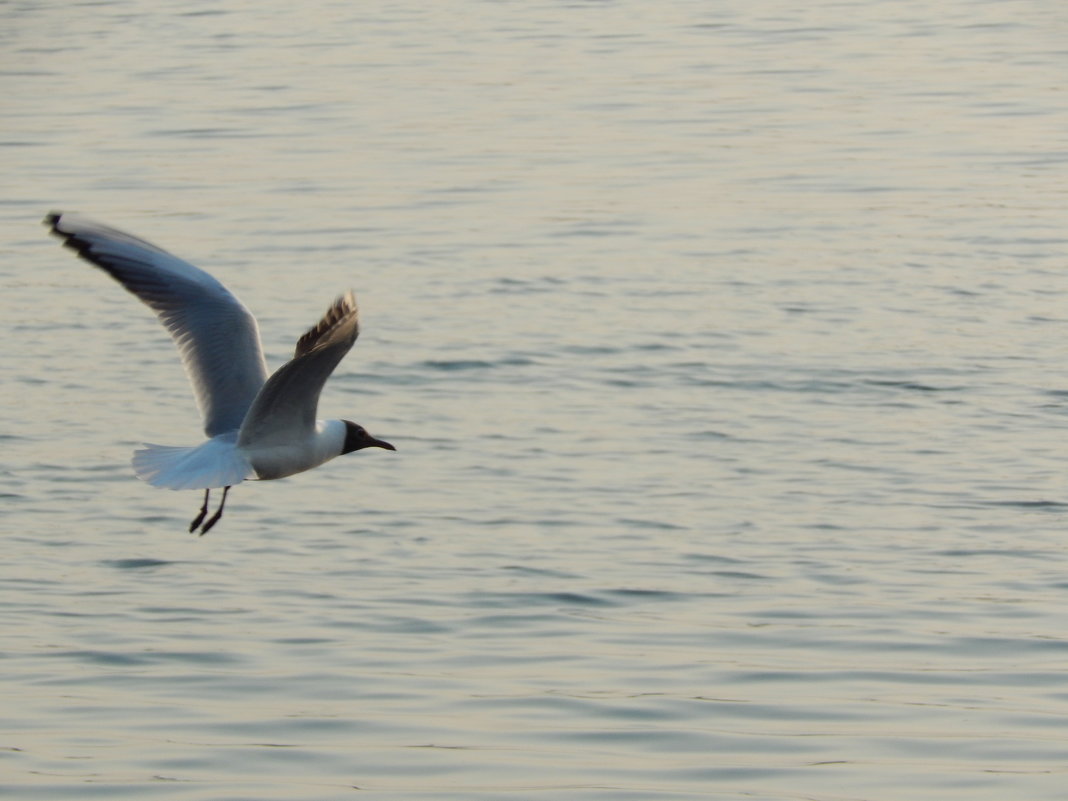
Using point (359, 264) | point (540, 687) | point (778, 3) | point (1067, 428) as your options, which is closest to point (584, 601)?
point (540, 687)

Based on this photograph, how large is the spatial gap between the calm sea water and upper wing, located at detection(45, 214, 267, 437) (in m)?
0.94

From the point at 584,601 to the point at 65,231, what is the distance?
2.48 meters

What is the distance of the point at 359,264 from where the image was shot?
1473 cm

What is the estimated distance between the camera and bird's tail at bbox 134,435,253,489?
24.5 feet

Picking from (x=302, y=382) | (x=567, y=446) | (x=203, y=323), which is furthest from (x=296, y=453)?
(x=567, y=446)

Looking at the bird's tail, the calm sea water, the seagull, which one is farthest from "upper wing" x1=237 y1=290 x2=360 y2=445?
the calm sea water

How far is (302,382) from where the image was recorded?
7555 millimetres

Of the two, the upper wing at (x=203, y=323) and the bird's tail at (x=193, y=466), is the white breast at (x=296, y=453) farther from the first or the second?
the upper wing at (x=203, y=323)

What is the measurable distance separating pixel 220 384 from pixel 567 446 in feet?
9.63

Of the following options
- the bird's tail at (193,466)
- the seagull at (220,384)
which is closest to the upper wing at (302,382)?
the seagull at (220,384)

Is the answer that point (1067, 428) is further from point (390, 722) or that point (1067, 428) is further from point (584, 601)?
point (390, 722)

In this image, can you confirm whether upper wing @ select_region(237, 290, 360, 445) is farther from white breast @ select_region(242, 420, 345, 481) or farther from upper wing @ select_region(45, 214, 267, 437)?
upper wing @ select_region(45, 214, 267, 437)

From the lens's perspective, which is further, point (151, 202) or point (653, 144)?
point (653, 144)

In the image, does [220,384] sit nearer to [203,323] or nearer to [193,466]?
[203,323]
